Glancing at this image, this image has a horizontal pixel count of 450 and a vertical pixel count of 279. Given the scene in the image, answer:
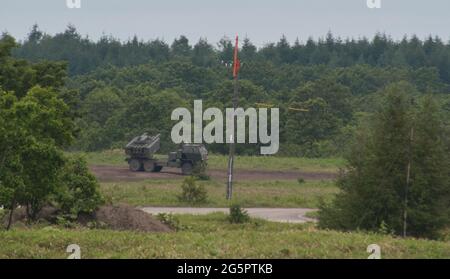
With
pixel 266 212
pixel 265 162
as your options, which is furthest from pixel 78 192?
pixel 265 162

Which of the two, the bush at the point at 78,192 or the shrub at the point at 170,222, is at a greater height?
the bush at the point at 78,192

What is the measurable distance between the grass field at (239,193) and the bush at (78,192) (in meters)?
9.22

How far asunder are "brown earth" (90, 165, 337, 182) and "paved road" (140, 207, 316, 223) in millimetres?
13453

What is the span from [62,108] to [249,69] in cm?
9118

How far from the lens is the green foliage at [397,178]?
23.5m

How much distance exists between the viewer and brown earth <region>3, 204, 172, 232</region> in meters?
24.0

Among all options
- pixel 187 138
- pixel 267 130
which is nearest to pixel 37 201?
pixel 187 138

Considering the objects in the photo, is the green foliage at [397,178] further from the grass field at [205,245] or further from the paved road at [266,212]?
the paved road at [266,212]

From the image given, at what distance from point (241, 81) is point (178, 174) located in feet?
127

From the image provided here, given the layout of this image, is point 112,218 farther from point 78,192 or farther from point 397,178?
point 397,178

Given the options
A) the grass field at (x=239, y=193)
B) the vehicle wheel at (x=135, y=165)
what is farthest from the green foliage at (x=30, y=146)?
the vehicle wheel at (x=135, y=165)

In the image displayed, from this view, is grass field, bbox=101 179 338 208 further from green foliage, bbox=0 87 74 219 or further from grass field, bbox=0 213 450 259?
grass field, bbox=0 213 450 259

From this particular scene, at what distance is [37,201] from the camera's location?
2355 cm

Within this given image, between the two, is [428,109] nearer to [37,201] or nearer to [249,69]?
[37,201]
